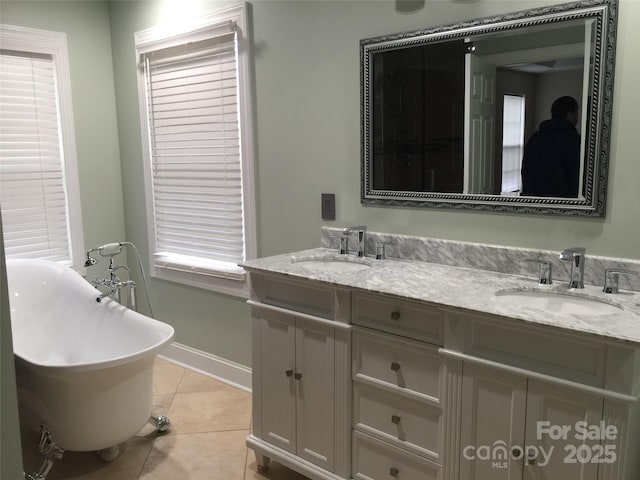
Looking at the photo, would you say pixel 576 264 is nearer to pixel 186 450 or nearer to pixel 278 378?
pixel 278 378

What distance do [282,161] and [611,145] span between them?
1.56 meters

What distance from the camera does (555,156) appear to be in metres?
2.08

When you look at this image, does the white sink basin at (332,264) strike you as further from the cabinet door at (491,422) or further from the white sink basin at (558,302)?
the cabinet door at (491,422)

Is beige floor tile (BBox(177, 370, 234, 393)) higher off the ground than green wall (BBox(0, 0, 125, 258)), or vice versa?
green wall (BBox(0, 0, 125, 258))

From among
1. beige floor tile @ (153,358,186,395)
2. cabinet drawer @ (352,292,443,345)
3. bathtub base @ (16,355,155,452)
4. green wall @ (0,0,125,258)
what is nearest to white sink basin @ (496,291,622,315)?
cabinet drawer @ (352,292,443,345)

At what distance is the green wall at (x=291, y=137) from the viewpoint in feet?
6.61

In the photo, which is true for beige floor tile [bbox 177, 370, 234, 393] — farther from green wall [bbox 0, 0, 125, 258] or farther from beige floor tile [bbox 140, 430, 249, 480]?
green wall [bbox 0, 0, 125, 258]

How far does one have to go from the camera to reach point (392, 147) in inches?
101

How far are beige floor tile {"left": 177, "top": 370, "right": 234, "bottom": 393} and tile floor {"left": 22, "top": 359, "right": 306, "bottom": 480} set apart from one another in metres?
0.03

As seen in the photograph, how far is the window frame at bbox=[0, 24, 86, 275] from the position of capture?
3439 millimetres

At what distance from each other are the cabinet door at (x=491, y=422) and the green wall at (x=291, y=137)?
63cm

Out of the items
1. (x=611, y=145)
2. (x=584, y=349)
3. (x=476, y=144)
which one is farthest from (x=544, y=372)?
(x=476, y=144)

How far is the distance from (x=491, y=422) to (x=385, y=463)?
1.61 ft

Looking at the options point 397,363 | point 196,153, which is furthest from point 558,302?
point 196,153
